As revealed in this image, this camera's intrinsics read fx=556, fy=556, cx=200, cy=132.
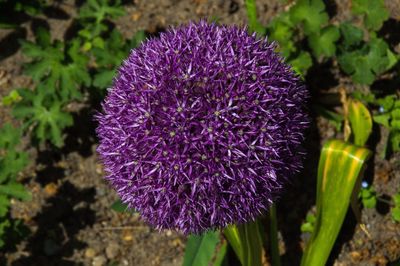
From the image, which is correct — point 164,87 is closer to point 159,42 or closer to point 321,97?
point 159,42

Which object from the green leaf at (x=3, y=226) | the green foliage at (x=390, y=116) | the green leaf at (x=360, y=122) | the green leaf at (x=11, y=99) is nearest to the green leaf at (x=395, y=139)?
the green foliage at (x=390, y=116)

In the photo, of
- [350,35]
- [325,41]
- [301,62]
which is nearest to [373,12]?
[350,35]

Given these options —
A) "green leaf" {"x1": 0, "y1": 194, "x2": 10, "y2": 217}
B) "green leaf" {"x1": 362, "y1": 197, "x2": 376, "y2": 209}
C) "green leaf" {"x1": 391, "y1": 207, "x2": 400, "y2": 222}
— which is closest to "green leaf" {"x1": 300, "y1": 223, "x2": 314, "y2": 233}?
"green leaf" {"x1": 362, "y1": 197, "x2": 376, "y2": 209}

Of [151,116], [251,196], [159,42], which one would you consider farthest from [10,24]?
[251,196]

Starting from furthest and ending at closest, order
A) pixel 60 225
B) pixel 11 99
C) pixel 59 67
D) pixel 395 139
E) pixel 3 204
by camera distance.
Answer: pixel 11 99, pixel 60 225, pixel 59 67, pixel 395 139, pixel 3 204

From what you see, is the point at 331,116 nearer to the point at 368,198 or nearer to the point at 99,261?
the point at 368,198

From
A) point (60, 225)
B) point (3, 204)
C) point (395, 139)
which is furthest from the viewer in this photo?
point (60, 225)

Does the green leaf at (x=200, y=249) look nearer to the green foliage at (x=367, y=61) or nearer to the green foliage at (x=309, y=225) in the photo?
the green foliage at (x=309, y=225)
